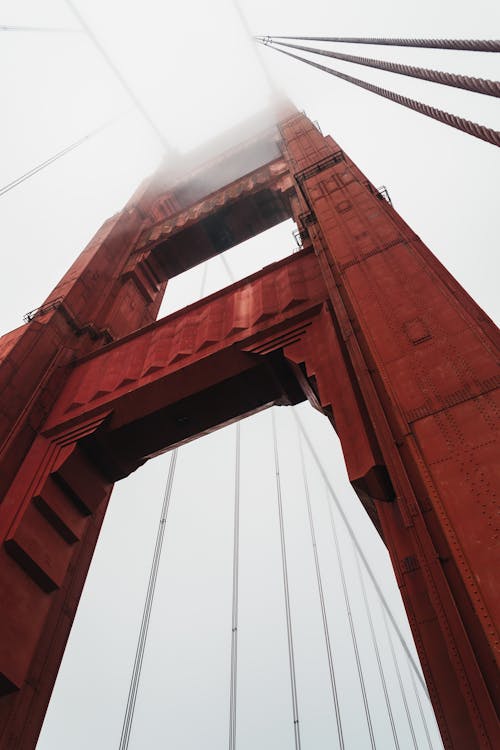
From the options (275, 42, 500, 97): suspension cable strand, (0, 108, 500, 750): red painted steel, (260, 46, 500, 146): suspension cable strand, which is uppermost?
(275, 42, 500, 97): suspension cable strand

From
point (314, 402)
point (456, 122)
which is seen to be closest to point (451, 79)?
point (456, 122)

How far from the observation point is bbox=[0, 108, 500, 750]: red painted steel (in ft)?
11.7

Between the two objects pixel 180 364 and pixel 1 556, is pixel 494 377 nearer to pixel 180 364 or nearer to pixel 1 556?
pixel 180 364

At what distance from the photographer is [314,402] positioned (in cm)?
722

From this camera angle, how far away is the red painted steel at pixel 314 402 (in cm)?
356

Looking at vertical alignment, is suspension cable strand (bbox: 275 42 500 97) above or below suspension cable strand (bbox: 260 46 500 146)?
above

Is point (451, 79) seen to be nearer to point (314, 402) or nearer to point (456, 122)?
point (456, 122)

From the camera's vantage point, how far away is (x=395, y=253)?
21.0ft

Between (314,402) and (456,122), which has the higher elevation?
(456,122)

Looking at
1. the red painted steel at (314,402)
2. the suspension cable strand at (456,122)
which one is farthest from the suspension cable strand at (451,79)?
the red painted steel at (314,402)

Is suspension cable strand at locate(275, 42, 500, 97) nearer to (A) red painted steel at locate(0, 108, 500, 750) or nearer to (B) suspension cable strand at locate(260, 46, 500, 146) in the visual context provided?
(B) suspension cable strand at locate(260, 46, 500, 146)

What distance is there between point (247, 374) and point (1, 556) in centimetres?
447

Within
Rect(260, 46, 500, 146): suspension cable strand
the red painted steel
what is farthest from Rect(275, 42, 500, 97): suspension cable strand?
the red painted steel

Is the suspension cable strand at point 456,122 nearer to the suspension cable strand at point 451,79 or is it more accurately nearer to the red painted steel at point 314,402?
the suspension cable strand at point 451,79
